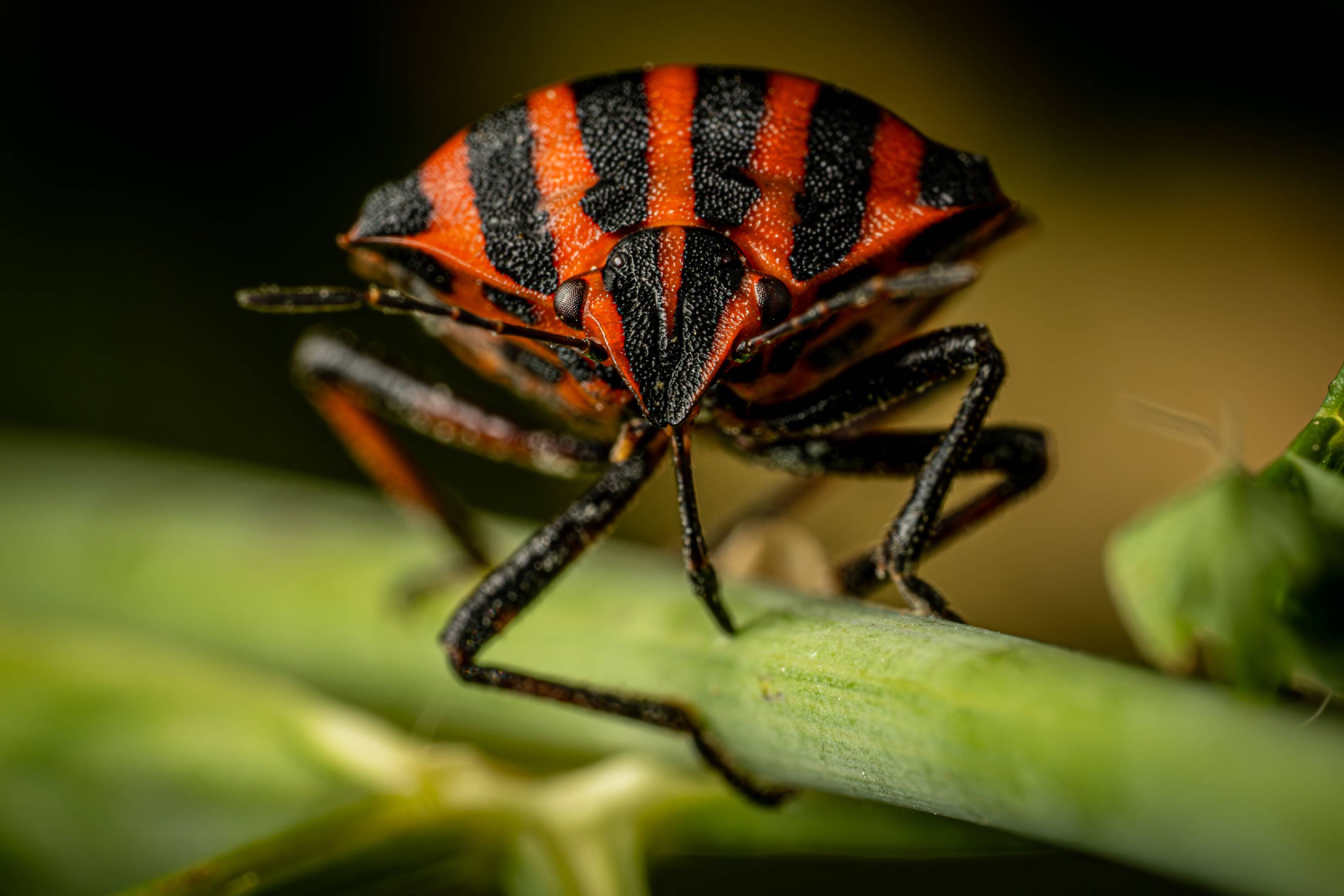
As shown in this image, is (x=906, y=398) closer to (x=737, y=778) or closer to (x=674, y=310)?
(x=674, y=310)

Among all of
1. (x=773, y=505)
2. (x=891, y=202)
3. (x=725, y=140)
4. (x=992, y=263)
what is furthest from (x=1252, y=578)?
(x=992, y=263)

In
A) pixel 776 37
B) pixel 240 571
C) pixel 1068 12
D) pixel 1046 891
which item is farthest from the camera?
pixel 776 37

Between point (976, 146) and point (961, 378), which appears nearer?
point (961, 378)

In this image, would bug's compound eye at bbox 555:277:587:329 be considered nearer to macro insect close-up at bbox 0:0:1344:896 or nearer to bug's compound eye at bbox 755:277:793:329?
macro insect close-up at bbox 0:0:1344:896

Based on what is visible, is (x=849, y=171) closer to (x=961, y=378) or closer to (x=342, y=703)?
(x=961, y=378)

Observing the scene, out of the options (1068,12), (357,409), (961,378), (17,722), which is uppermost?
(1068,12)

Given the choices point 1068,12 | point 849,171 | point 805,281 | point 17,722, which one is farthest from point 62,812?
point 1068,12

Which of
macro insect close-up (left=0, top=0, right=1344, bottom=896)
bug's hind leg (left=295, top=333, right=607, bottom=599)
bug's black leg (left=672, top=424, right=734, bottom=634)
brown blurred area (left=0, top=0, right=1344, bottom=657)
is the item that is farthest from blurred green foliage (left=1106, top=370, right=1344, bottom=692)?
brown blurred area (left=0, top=0, right=1344, bottom=657)

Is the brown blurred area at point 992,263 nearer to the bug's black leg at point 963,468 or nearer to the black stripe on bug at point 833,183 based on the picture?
the bug's black leg at point 963,468
